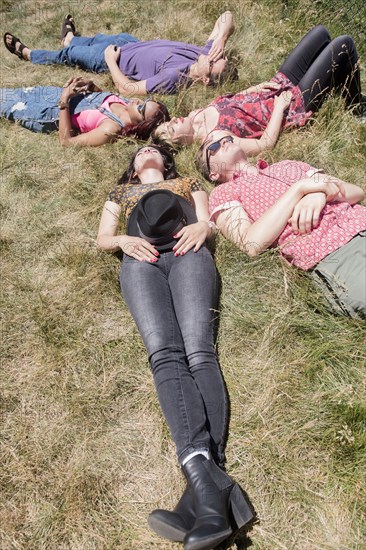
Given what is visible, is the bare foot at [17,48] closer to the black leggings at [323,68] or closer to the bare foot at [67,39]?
the bare foot at [67,39]

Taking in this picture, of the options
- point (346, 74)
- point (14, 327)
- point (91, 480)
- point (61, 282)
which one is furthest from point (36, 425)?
point (346, 74)

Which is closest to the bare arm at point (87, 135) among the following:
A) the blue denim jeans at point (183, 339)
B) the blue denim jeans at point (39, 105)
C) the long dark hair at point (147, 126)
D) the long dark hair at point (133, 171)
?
the long dark hair at point (147, 126)

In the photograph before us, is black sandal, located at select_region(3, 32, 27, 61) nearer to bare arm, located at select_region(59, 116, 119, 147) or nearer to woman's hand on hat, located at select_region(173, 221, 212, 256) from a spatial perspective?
bare arm, located at select_region(59, 116, 119, 147)

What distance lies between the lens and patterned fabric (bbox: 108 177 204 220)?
320 cm

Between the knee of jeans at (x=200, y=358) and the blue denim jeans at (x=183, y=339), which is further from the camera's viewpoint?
the knee of jeans at (x=200, y=358)

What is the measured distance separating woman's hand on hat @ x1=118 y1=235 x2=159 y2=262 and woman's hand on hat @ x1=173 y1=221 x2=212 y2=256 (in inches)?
5.9

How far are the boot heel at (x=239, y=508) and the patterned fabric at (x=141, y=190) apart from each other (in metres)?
1.95

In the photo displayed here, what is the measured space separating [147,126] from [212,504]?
3.41 meters

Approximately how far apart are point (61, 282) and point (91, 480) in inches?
58.3

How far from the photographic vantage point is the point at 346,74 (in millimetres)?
3965

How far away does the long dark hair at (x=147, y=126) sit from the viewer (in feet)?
13.8

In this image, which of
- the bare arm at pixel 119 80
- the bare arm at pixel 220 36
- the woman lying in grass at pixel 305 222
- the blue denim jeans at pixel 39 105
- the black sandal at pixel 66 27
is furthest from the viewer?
the black sandal at pixel 66 27

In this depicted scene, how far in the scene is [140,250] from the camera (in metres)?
2.81

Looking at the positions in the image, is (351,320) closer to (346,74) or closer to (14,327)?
(14,327)
